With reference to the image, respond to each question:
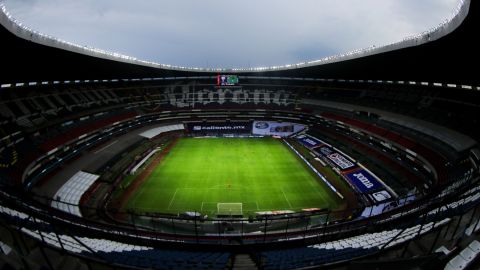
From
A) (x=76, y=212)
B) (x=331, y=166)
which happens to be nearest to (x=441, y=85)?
(x=331, y=166)

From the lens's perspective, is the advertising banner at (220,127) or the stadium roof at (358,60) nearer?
the stadium roof at (358,60)

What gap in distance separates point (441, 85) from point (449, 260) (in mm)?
32129

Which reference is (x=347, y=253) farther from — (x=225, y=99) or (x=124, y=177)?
(x=225, y=99)

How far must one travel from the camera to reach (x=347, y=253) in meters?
12.6

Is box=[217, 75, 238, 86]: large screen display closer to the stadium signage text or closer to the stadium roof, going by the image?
the stadium roof

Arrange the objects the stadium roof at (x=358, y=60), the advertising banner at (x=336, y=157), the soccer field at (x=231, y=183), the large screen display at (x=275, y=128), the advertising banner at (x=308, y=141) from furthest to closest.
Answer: the large screen display at (x=275, y=128) < the advertising banner at (x=308, y=141) < the advertising banner at (x=336, y=157) < the soccer field at (x=231, y=183) < the stadium roof at (x=358, y=60)

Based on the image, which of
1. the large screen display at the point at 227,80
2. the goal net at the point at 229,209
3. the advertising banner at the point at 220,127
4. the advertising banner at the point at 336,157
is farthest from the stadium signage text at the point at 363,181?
the large screen display at the point at 227,80

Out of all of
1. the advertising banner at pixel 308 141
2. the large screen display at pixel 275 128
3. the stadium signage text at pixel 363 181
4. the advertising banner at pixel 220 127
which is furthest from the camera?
the advertising banner at pixel 220 127

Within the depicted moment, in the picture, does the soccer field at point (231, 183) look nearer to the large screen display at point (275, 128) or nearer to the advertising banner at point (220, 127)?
the large screen display at point (275, 128)

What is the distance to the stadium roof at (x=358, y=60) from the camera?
19.0 meters

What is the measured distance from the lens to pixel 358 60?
116ft

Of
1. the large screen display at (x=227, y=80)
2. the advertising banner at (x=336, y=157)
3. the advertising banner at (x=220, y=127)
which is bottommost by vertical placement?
the advertising banner at (x=220, y=127)

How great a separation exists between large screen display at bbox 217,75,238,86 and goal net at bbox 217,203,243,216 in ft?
129

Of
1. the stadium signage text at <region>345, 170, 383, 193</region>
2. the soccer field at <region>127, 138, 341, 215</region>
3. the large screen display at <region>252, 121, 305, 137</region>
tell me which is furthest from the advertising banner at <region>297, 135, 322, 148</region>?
the stadium signage text at <region>345, 170, 383, 193</region>
